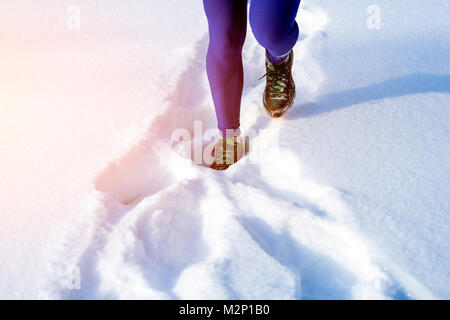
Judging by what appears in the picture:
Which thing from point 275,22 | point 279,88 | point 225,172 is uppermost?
point 275,22

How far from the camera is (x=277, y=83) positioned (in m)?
1.33

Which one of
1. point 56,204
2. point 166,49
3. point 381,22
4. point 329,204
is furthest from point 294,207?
point 381,22

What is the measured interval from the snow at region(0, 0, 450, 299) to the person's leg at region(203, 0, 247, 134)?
6.3 inches

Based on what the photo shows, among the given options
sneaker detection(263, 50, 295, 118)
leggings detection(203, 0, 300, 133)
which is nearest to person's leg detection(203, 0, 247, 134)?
leggings detection(203, 0, 300, 133)

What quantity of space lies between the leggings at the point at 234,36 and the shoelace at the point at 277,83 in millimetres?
79

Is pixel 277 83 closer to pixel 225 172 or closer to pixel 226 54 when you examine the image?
pixel 226 54

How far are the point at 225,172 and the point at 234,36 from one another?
0.40 meters

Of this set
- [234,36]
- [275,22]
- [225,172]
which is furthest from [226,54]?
[225,172]

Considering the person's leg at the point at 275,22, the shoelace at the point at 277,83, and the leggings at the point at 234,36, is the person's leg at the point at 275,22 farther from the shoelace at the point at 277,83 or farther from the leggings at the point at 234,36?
the shoelace at the point at 277,83

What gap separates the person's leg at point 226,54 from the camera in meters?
1.05

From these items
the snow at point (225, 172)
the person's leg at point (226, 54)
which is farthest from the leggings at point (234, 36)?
the snow at point (225, 172)

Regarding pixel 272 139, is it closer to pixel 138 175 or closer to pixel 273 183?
pixel 273 183
